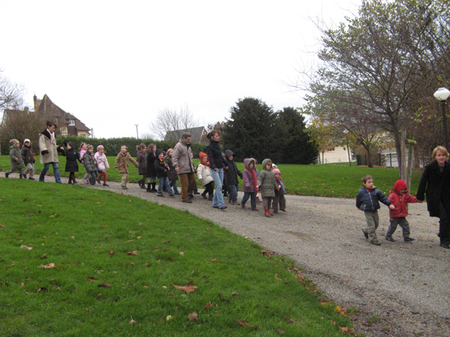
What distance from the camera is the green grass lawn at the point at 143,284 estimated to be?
12.2 feet

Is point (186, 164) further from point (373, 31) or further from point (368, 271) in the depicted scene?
point (373, 31)

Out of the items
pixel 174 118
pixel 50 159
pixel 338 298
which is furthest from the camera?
pixel 174 118

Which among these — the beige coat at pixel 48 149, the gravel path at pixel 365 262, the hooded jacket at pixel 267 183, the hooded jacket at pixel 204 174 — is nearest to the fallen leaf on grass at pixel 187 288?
the gravel path at pixel 365 262

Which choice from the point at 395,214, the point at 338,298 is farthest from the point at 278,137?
the point at 338,298

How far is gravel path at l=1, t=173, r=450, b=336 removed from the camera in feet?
14.8

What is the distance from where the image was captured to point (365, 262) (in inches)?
254

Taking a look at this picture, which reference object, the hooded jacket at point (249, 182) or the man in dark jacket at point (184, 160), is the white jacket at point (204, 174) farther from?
the hooded jacket at point (249, 182)

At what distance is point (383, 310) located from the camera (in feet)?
15.4

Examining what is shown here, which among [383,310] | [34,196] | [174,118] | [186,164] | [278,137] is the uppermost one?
[174,118]

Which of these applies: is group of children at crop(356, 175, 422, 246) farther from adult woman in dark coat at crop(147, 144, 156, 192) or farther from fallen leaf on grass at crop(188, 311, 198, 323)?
adult woman in dark coat at crop(147, 144, 156, 192)

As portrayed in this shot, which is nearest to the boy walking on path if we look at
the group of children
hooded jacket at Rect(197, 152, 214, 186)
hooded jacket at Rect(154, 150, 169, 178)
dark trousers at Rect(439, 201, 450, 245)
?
the group of children

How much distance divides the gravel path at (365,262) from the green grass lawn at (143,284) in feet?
1.53

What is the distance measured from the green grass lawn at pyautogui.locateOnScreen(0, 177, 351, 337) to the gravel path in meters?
0.47

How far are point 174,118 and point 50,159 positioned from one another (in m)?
41.8
